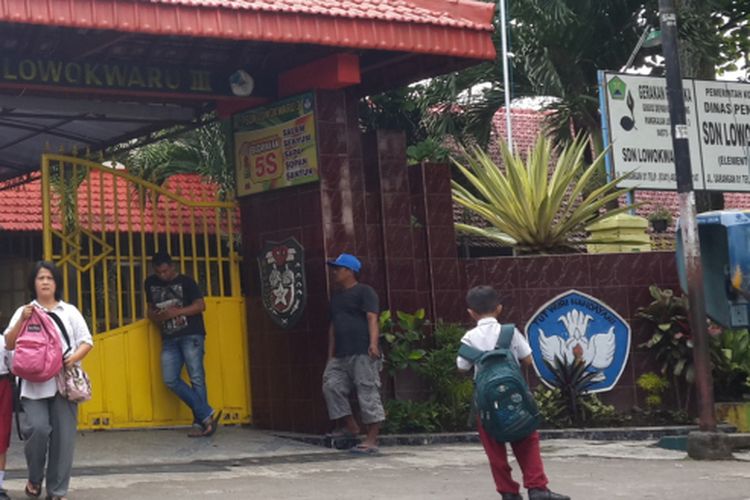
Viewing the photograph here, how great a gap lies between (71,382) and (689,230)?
5385mm

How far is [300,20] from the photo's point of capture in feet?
36.6

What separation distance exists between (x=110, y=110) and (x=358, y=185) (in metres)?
2.41

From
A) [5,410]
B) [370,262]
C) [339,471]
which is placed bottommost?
[339,471]

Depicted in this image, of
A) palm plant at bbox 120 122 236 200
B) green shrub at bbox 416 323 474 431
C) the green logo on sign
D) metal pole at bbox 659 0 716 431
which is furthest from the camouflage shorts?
the green logo on sign

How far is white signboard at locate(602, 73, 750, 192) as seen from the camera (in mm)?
17219

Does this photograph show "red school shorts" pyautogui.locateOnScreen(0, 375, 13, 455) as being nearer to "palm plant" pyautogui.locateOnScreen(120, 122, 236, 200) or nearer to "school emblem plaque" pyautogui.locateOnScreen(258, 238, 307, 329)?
"school emblem plaque" pyautogui.locateOnScreen(258, 238, 307, 329)

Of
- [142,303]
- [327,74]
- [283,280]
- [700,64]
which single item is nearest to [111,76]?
[327,74]

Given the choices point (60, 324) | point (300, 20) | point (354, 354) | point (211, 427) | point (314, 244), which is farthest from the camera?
point (314, 244)

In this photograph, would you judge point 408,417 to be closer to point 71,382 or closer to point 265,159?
point 265,159

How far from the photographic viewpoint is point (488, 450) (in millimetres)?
8133

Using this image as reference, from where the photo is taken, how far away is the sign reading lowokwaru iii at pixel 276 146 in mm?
12297

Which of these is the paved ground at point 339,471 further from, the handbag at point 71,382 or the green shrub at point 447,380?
the handbag at point 71,382

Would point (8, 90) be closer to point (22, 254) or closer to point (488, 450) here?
point (488, 450)

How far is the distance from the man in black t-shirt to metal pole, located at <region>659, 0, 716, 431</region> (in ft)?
14.3
